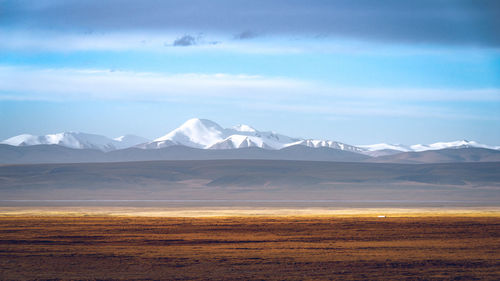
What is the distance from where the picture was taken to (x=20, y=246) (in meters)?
26.8

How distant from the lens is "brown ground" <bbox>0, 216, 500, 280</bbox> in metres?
20.5

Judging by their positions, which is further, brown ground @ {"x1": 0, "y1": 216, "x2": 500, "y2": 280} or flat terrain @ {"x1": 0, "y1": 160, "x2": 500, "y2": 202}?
flat terrain @ {"x1": 0, "y1": 160, "x2": 500, "y2": 202}

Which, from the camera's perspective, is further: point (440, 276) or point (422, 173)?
point (422, 173)

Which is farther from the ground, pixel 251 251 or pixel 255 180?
pixel 255 180

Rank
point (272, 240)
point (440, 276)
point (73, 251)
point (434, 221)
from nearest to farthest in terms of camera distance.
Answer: point (440, 276) < point (73, 251) < point (272, 240) < point (434, 221)

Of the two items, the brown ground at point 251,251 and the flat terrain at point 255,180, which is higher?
the flat terrain at point 255,180

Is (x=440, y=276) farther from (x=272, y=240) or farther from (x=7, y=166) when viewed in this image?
(x=7, y=166)

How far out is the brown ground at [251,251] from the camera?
20469 millimetres

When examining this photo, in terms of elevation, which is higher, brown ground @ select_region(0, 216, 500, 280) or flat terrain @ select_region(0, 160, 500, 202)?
flat terrain @ select_region(0, 160, 500, 202)

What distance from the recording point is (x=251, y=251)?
2539cm

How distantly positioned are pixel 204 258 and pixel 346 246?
604 centimetres

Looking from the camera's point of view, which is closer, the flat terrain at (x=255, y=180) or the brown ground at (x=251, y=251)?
the brown ground at (x=251, y=251)

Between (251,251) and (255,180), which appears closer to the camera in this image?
(251,251)

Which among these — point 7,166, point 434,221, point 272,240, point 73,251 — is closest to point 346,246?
point 272,240
